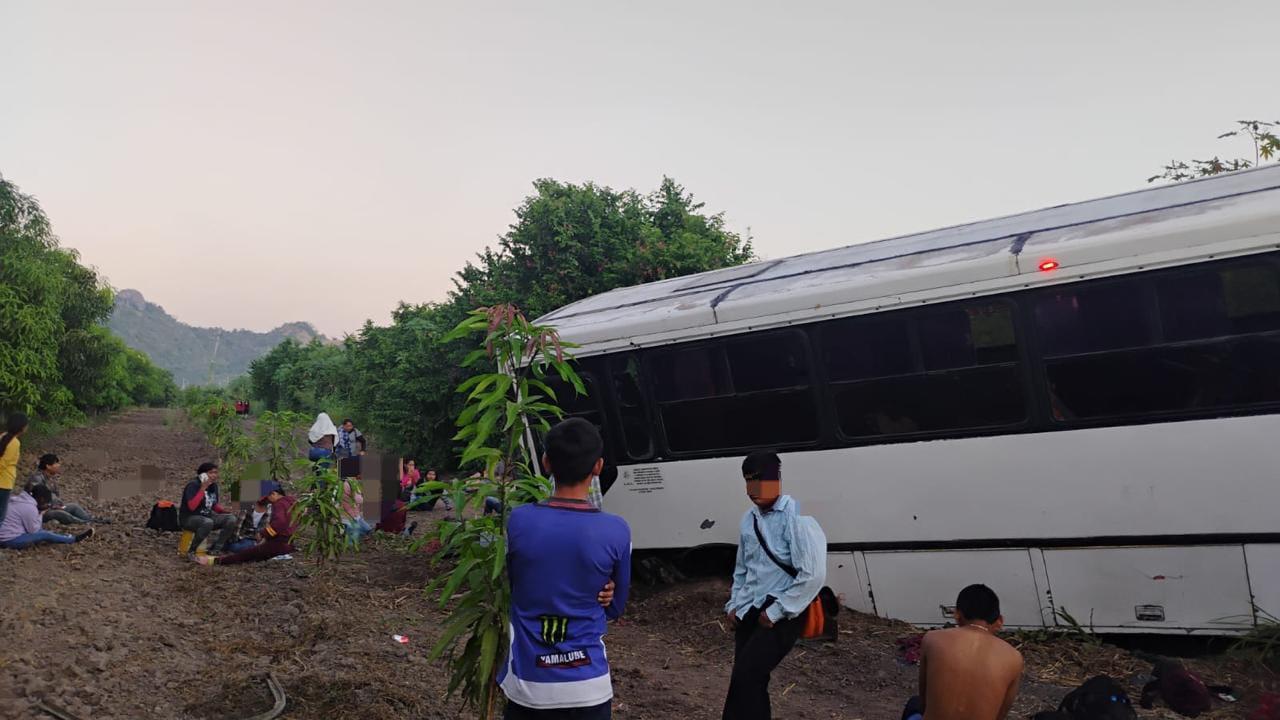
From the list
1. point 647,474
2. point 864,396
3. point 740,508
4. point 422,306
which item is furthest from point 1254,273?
point 422,306

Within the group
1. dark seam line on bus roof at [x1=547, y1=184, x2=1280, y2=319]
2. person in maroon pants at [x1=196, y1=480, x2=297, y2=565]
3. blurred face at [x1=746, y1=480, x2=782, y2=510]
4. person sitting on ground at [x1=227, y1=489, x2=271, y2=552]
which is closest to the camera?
blurred face at [x1=746, y1=480, x2=782, y2=510]

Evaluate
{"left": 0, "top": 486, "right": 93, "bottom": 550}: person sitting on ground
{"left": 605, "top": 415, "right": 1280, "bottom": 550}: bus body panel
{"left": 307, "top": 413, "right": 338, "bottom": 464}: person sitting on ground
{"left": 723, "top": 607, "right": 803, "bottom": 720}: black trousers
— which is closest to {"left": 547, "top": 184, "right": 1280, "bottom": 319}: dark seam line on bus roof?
{"left": 605, "top": 415, "right": 1280, "bottom": 550}: bus body panel

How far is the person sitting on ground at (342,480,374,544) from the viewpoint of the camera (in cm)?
986

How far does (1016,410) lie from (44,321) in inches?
1022

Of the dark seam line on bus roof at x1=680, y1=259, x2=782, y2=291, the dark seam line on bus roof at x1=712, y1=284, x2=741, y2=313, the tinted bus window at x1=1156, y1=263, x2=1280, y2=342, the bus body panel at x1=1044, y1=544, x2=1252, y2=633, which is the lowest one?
the bus body panel at x1=1044, y1=544, x2=1252, y2=633

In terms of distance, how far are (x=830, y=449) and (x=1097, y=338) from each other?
2285 millimetres

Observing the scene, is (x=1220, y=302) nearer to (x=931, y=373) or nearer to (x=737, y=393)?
(x=931, y=373)

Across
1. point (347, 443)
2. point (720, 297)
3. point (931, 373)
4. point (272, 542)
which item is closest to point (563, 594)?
point (931, 373)

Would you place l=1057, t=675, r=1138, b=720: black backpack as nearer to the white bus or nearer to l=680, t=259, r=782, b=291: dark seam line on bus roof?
the white bus

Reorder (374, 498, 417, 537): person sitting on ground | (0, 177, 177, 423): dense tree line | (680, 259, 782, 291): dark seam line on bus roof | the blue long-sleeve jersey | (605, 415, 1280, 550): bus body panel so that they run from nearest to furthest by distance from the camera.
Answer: the blue long-sleeve jersey < (605, 415, 1280, 550): bus body panel < (680, 259, 782, 291): dark seam line on bus roof < (374, 498, 417, 537): person sitting on ground < (0, 177, 177, 423): dense tree line

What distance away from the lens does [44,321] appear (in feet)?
78.4

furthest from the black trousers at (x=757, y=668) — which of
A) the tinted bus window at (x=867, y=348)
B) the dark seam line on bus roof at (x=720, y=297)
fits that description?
the dark seam line on bus roof at (x=720, y=297)

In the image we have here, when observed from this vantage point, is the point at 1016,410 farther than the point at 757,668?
Yes

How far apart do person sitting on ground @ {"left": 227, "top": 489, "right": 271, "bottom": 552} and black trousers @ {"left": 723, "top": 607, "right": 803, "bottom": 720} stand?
8.66 m
